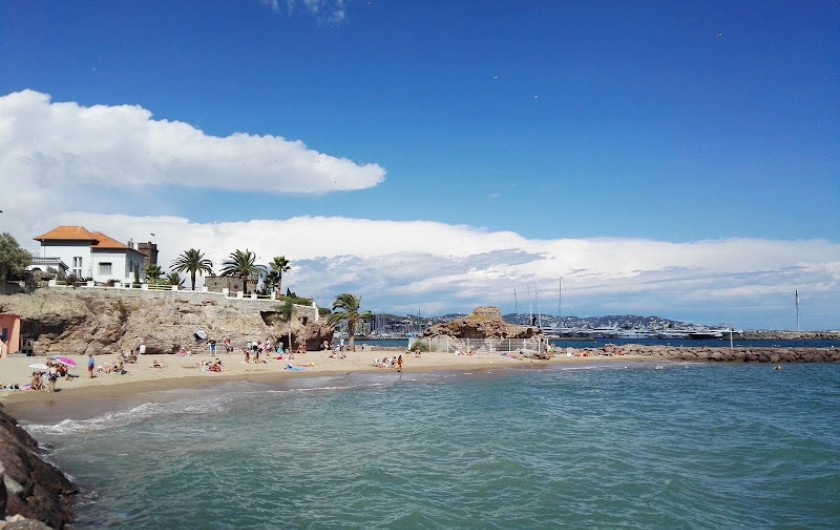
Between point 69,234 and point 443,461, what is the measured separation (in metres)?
44.1

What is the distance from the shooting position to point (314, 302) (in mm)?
50562

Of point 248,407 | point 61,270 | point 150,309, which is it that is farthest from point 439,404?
point 61,270

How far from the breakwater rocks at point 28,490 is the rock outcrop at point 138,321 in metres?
28.0

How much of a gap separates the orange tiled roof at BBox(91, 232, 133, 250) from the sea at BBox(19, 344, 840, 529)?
82.4 ft

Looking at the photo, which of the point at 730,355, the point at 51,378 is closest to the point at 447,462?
the point at 51,378

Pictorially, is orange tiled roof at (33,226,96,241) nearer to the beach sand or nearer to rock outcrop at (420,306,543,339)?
the beach sand

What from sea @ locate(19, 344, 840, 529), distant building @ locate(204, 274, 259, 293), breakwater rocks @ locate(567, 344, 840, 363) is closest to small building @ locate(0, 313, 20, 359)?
sea @ locate(19, 344, 840, 529)

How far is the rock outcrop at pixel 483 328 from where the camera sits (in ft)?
183

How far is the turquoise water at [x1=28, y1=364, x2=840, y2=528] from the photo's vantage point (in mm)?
11227

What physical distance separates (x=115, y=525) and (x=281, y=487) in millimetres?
3670

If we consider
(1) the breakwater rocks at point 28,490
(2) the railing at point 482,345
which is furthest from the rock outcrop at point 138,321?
(1) the breakwater rocks at point 28,490

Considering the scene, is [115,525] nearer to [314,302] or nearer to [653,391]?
[653,391]

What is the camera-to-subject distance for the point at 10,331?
3325 cm

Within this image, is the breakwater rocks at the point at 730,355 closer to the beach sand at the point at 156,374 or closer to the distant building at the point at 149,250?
the beach sand at the point at 156,374
